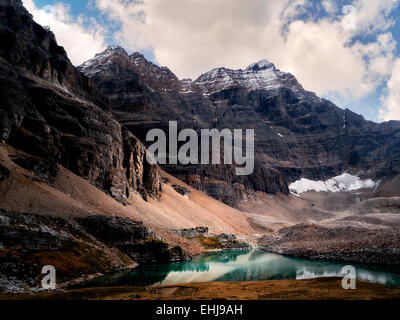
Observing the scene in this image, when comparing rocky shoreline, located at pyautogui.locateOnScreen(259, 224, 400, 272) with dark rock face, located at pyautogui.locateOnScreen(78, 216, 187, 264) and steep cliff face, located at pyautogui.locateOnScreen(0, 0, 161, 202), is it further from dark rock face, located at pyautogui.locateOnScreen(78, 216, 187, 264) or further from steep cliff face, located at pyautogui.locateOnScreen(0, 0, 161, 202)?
steep cliff face, located at pyautogui.locateOnScreen(0, 0, 161, 202)

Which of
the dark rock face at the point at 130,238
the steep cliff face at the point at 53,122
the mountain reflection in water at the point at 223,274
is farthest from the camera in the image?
the steep cliff face at the point at 53,122

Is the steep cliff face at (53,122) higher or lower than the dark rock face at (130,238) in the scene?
higher

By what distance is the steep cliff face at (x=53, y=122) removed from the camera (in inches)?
3319

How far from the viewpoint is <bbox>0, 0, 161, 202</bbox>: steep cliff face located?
277 feet

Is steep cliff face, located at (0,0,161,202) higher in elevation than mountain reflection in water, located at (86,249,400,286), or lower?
higher

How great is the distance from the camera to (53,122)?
102 m

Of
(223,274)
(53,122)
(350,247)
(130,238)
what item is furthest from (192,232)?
(53,122)

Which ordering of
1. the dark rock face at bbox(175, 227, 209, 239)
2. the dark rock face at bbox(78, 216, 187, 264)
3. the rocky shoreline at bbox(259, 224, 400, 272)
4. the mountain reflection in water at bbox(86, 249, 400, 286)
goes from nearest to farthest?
the mountain reflection in water at bbox(86, 249, 400, 286), the rocky shoreline at bbox(259, 224, 400, 272), the dark rock face at bbox(78, 216, 187, 264), the dark rock face at bbox(175, 227, 209, 239)

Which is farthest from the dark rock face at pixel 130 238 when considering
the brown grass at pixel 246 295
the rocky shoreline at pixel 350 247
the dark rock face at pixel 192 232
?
the rocky shoreline at pixel 350 247

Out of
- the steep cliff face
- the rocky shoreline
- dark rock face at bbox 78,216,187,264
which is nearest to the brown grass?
dark rock face at bbox 78,216,187,264

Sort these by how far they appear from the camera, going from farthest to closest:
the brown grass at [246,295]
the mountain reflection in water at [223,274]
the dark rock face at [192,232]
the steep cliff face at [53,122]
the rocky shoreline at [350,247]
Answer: the dark rock face at [192,232], the steep cliff face at [53,122], the rocky shoreline at [350,247], the mountain reflection in water at [223,274], the brown grass at [246,295]

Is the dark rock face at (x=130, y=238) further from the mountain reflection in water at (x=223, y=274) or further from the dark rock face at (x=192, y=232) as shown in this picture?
the dark rock face at (x=192, y=232)
